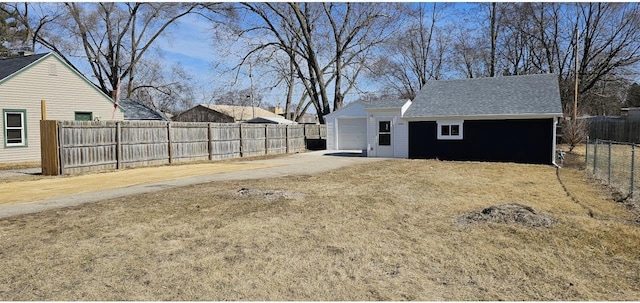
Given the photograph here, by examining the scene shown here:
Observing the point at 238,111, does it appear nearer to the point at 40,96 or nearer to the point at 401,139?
the point at 40,96

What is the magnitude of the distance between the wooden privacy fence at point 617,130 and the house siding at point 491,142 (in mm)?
18370

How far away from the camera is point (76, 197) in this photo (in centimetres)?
838

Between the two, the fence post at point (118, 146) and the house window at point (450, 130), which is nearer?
the fence post at point (118, 146)

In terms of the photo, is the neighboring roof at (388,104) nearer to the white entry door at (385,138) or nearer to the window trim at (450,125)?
the white entry door at (385,138)

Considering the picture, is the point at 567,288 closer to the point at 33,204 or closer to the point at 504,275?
the point at 504,275

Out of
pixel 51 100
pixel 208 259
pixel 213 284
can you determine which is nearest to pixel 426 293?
pixel 213 284

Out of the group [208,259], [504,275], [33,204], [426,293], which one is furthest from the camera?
[33,204]

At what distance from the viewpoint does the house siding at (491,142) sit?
16.2 m

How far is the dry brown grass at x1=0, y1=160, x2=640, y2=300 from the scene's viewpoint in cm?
363

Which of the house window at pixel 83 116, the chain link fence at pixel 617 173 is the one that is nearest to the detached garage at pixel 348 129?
the chain link fence at pixel 617 173

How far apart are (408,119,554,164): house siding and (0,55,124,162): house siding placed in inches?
630

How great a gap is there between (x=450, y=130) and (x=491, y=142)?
179cm

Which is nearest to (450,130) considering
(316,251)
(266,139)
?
(266,139)

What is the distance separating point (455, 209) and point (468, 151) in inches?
454
